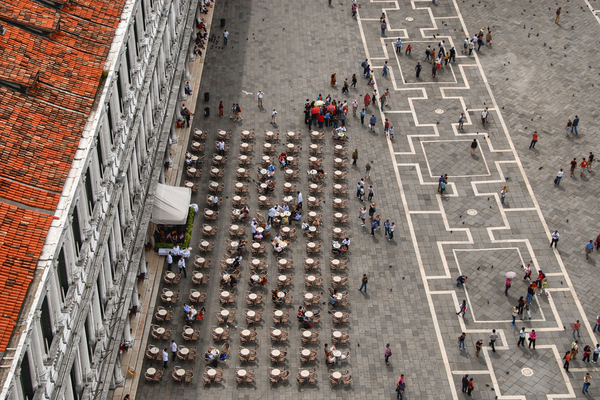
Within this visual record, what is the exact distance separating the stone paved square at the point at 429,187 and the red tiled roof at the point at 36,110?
982 inches

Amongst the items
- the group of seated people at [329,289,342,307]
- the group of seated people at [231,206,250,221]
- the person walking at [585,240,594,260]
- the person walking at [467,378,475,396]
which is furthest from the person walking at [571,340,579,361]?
the group of seated people at [231,206,250,221]

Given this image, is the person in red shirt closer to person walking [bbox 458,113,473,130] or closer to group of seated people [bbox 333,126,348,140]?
person walking [bbox 458,113,473,130]

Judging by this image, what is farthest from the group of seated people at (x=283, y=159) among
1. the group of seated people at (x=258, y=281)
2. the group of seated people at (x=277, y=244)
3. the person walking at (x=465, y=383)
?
the person walking at (x=465, y=383)

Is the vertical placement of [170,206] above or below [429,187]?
below

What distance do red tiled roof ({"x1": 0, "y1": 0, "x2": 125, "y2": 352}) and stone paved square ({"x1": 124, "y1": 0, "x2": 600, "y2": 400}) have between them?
2494 centimetres

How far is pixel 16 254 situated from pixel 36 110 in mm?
9403

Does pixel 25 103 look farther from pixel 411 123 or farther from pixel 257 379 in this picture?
pixel 411 123

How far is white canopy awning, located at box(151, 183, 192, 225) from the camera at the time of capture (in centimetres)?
7675

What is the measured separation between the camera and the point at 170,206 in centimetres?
7744

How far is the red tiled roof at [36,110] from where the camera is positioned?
43.2 m

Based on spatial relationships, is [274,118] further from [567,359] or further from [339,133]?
[567,359]

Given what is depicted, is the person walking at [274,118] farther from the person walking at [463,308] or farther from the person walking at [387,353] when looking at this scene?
the person walking at [387,353]

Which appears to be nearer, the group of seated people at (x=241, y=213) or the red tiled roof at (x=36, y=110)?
the red tiled roof at (x=36, y=110)

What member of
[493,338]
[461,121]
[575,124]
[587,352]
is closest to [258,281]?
[493,338]
